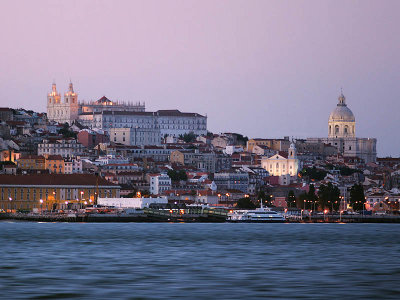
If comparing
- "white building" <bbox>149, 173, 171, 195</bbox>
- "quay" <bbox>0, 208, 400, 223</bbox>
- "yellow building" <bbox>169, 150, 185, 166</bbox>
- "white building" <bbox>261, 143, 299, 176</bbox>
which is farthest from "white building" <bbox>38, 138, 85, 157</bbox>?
"quay" <bbox>0, 208, 400, 223</bbox>

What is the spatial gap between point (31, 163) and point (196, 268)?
95320 millimetres

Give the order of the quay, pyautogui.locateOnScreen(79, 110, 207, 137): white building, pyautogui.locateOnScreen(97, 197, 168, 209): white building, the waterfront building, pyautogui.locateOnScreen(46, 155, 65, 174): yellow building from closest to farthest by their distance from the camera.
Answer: the quay
pyautogui.locateOnScreen(97, 197, 168, 209): white building
pyautogui.locateOnScreen(46, 155, 65, 174): yellow building
the waterfront building
pyautogui.locateOnScreen(79, 110, 207, 137): white building

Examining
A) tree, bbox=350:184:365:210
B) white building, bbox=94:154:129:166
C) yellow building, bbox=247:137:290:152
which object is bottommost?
tree, bbox=350:184:365:210

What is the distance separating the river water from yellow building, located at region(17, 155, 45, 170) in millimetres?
75592

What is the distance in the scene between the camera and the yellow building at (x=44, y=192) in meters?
98.8

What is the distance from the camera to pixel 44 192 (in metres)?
99.0

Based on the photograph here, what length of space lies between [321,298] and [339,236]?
32.4 metres

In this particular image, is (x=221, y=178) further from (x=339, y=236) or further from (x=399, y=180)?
(x=339, y=236)

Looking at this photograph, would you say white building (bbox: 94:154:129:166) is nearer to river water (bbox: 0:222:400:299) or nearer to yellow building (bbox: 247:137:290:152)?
yellow building (bbox: 247:137:290:152)

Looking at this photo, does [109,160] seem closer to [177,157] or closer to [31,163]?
[31,163]

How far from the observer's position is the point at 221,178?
5472 inches

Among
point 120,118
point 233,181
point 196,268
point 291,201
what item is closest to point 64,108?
point 120,118

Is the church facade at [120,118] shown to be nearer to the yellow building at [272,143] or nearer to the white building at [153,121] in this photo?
the white building at [153,121]

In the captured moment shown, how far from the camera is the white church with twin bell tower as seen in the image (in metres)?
194
